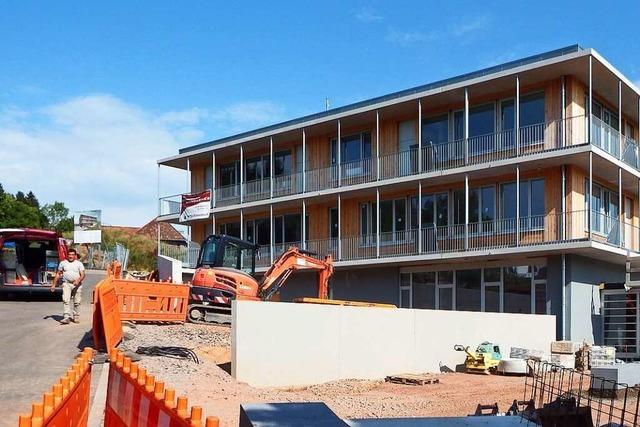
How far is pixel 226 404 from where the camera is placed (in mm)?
11109

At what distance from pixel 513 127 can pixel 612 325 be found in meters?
7.81

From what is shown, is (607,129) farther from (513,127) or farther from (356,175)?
(356,175)

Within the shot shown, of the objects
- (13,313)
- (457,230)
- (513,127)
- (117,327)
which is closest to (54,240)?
(13,313)

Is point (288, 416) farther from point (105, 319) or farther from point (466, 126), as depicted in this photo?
point (466, 126)

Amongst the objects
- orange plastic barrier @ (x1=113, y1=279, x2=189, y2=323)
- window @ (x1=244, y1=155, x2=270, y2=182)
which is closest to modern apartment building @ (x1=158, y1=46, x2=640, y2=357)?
window @ (x1=244, y1=155, x2=270, y2=182)

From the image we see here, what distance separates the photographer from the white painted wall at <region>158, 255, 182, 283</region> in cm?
3331

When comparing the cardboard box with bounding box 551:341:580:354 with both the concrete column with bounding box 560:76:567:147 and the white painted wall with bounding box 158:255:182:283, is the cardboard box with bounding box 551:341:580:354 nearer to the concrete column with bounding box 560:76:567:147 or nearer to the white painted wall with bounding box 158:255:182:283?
the concrete column with bounding box 560:76:567:147

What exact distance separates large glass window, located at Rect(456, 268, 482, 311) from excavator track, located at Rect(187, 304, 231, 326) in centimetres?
1040

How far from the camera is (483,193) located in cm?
2881

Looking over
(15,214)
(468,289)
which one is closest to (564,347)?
(468,289)

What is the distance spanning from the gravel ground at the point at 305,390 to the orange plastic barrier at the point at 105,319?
0.67 metres

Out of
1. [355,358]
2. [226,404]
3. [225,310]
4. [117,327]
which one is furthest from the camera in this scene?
[225,310]

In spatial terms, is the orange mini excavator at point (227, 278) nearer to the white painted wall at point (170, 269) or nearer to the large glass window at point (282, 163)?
the white painted wall at point (170, 269)

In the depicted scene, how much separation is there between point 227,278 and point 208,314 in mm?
1243
